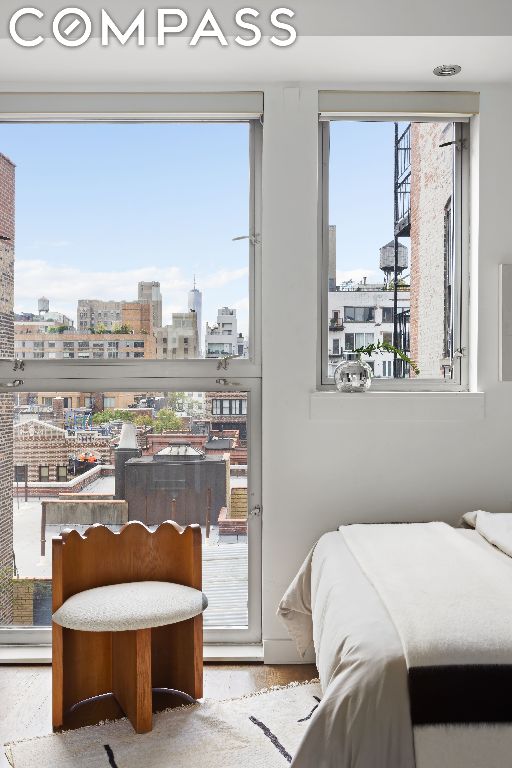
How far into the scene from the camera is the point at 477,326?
2982 mm

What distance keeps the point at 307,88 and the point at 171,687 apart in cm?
248

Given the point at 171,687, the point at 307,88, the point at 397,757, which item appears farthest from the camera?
the point at 307,88

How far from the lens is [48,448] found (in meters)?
3.10

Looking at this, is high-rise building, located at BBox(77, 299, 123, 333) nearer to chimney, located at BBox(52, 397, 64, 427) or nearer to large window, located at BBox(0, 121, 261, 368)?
large window, located at BBox(0, 121, 261, 368)

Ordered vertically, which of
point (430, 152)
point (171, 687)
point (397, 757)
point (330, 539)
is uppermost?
point (430, 152)

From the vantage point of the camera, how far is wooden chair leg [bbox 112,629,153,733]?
2209 millimetres

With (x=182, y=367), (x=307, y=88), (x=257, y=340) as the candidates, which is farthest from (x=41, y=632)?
(x=307, y=88)

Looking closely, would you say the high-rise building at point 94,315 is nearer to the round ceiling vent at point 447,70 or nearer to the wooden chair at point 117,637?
the wooden chair at point 117,637

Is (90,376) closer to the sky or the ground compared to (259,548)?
closer to the sky

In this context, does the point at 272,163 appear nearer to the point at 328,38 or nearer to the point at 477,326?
the point at 328,38

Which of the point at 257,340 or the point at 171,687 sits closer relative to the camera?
the point at 171,687

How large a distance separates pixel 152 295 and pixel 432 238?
4.28 feet

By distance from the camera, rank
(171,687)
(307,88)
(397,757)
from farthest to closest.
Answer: (307,88), (171,687), (397,757)

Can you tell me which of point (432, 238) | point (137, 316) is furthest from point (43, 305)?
point (432, 238)
